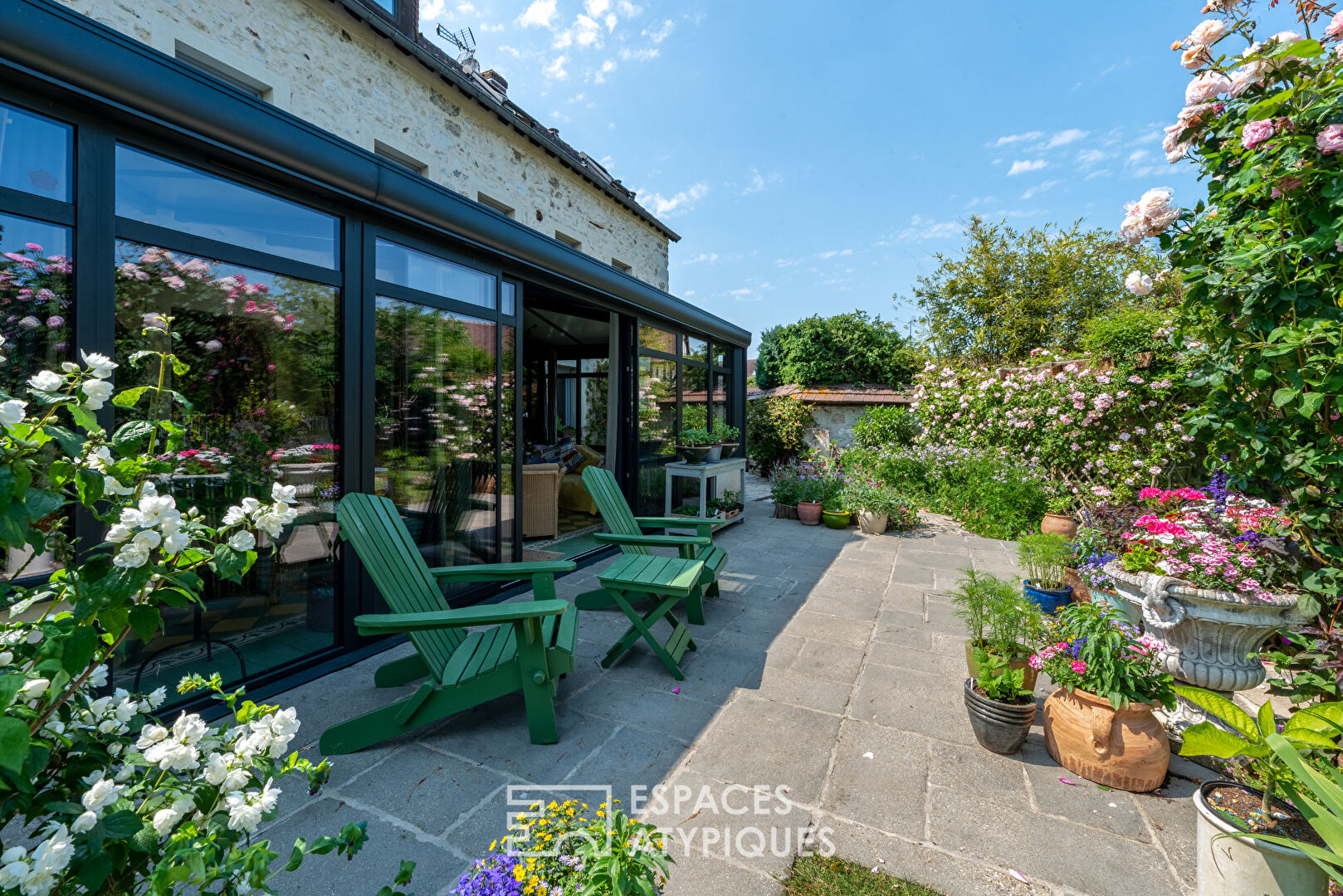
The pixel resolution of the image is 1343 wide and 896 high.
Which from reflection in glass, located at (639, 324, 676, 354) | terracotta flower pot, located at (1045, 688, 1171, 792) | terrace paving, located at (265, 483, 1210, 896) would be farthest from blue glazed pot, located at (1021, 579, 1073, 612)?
reflection in glass, located at (639, 324, 676, 354)

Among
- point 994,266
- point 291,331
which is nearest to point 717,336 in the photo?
point 291,331

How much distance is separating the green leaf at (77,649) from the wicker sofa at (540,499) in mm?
4867

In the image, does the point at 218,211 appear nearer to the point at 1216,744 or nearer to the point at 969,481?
the point at 1216,744

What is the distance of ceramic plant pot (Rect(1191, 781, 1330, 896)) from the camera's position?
1383 mm

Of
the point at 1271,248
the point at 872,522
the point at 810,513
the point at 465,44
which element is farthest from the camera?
the point at 465,44

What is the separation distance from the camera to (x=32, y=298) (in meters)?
2.01

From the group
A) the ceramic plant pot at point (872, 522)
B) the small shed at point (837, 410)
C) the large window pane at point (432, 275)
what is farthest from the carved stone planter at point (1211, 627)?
the small shed at point (837, 410)

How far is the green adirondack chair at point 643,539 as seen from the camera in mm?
3627

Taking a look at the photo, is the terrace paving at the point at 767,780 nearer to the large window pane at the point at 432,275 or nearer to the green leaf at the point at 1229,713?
the green leaf at the point at 1229,713

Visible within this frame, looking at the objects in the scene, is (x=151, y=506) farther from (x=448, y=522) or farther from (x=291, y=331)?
(x=448, y=522)

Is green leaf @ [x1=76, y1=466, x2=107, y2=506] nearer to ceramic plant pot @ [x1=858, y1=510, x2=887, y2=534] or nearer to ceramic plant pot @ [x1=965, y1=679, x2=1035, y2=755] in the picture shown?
ceramic plant pot @ [x1=965, y1=679, x2=1035, y2=755]

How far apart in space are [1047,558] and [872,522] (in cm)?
273

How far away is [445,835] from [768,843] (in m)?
1.04

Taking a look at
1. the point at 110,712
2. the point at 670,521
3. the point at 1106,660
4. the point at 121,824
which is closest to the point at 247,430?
the point at 110,712
